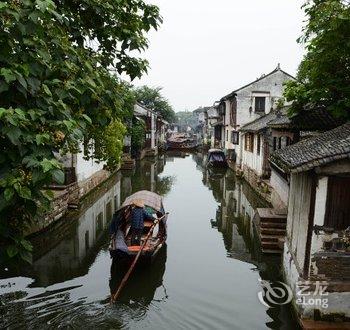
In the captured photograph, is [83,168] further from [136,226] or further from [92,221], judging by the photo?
[136,226]

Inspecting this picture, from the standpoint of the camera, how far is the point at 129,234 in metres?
13.1

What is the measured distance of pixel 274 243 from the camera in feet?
45.0

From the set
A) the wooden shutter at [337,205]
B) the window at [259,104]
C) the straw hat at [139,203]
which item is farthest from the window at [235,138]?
the wooden shutter at [337,205]

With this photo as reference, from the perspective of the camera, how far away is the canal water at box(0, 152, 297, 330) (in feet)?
29.8

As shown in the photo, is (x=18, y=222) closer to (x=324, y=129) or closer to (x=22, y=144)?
(x=22, y=144)

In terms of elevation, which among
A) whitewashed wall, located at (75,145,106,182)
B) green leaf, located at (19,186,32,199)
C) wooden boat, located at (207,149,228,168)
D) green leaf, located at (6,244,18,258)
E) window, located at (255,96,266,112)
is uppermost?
window, located at (255,96,266,112)

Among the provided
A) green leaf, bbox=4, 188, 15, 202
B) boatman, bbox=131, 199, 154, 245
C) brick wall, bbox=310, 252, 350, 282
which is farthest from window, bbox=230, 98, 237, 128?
green leaf, bbox=4, 188, 15, 202

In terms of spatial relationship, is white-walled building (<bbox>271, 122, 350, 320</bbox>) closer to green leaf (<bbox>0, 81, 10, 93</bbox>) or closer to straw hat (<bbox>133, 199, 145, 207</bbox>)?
green leaf (<bbox>0, 81, 10, 93</bbox>)

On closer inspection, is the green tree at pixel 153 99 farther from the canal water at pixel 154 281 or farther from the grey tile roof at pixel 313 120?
the grey tile roof at pixel 313 120

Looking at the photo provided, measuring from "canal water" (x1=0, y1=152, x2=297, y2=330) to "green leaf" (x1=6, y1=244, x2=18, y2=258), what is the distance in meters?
2.09

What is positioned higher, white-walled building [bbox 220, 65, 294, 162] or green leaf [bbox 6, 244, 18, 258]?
white-walled building [bbox 220, 65, 294, 162]

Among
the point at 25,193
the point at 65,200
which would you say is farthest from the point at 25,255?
the point at 65,200

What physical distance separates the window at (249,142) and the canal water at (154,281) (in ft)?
33.5

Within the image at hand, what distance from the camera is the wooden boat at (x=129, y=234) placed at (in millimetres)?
11391
